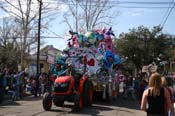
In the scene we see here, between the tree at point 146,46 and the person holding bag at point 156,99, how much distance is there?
61.3 m

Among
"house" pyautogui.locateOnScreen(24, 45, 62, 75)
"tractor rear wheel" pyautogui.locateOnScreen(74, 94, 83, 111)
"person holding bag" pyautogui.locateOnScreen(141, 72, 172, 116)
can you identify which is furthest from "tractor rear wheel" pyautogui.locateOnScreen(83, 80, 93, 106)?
"person holding bag" pyautogui.locateOnScreen(141, 72, 172, 116)

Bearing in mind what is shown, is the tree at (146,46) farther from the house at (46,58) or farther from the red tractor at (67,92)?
the red tractor at (67,92)

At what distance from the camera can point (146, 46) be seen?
2739 inches

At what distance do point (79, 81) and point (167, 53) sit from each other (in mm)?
51780

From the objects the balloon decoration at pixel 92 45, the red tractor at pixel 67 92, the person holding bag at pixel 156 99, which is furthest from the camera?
the balloon decoration at pixel 92 45

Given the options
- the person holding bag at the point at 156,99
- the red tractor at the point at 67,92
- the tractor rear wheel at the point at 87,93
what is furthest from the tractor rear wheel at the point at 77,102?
the person holding bag at the point at 156,99

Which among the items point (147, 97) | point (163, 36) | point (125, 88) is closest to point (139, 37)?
point (163, 36)

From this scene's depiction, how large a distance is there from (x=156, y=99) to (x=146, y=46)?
6233cm

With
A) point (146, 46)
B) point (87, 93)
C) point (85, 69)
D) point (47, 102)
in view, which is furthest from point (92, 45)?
point (146, 46)

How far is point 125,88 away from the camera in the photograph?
1207 inches

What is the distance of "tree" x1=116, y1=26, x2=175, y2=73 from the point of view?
6919 cm

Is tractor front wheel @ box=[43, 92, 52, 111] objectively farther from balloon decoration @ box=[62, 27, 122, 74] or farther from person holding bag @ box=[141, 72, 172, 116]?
person holding bag @ box=[141, 72, 172, 116]

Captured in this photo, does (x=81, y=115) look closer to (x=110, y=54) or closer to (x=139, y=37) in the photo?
(x=110, y=54)

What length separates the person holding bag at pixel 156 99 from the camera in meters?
7.90
